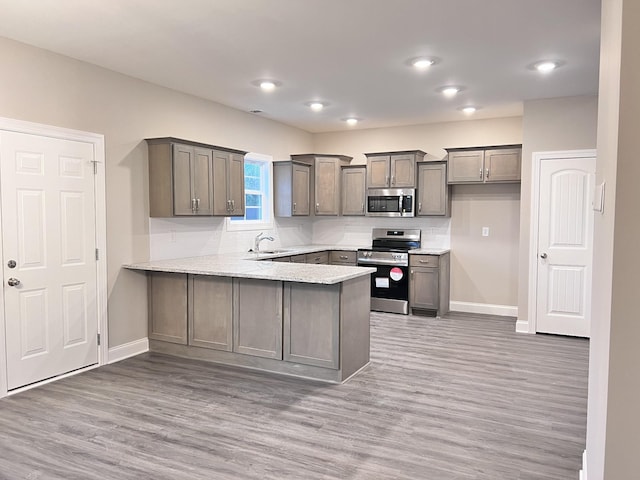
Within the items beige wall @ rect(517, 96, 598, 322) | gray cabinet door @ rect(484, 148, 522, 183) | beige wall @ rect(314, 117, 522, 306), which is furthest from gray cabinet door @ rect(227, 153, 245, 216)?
beige wall @ rect(517, 96, 598, 322)

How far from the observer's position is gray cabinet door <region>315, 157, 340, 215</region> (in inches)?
283

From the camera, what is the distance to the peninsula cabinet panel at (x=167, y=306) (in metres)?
4.61

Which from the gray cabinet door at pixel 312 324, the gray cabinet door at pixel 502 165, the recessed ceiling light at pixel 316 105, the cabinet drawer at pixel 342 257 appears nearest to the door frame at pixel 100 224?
the gray cabinet door at pixel 312 324

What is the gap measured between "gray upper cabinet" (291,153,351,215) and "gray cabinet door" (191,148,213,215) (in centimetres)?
232

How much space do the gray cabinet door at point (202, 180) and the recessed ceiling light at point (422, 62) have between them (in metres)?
2.30

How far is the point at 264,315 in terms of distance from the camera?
13.7 feet

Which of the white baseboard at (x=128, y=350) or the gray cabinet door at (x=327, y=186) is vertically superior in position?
the gray cabinet door at (x=327, y=186)

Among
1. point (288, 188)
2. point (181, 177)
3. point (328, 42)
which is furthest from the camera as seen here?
point (288, 188)

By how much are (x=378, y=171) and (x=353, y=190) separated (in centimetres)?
52

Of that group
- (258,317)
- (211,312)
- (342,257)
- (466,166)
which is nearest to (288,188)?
(342,257)

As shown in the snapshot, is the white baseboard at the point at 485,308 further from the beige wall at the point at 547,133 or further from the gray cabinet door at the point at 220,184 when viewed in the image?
the gray cabinet door at the point at 220,184

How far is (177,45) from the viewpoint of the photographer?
372 cm

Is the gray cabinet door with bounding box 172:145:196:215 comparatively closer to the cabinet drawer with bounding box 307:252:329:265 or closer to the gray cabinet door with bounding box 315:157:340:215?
the cabinet drawer with bounding box 307:252:329:265

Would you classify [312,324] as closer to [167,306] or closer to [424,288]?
[167,306]
